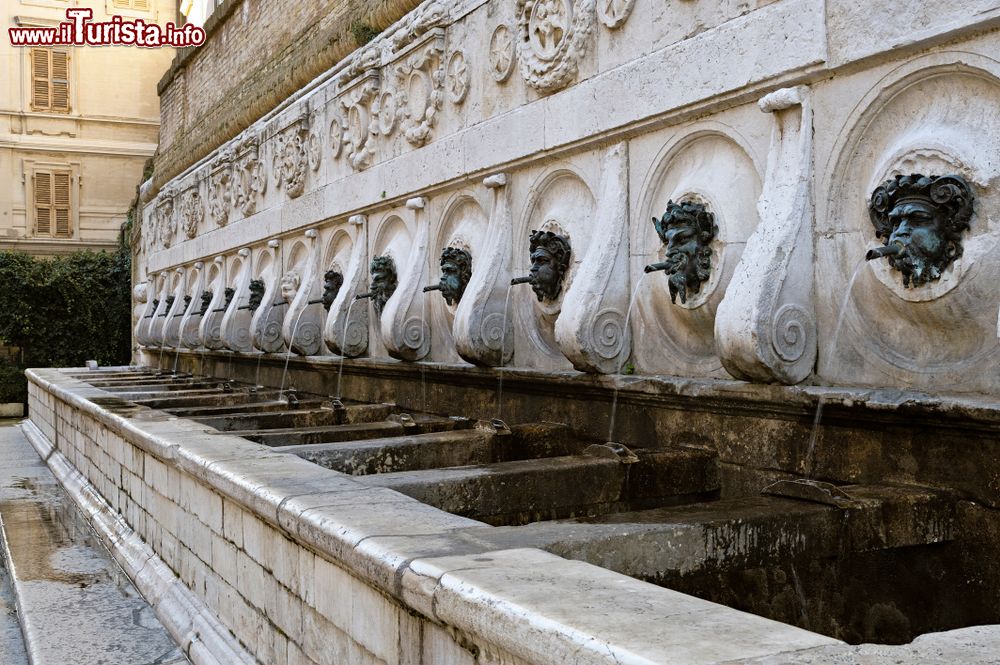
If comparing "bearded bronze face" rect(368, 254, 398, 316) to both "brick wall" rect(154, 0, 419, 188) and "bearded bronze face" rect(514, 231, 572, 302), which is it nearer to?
"brick wall" rect(154, 0, 419, 188)

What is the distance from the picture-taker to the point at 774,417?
3875 millimetres

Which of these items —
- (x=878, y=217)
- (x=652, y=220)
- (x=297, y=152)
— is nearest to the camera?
(x=878, y=217)

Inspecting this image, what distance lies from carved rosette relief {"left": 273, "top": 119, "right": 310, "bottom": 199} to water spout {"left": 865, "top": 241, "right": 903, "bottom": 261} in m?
6.68

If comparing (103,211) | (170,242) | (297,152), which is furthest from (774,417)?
(103,211)

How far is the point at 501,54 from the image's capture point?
19.9 feet

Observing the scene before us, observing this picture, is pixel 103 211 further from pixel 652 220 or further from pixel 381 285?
pixel 652 220

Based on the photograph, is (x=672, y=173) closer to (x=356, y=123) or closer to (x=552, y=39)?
(x=552, y=39)

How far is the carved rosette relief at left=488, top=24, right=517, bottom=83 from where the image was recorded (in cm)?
596

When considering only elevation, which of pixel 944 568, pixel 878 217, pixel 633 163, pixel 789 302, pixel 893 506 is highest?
pixel 633 163

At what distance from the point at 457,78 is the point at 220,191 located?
6.39 meters

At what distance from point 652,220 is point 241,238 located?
751 centimetres

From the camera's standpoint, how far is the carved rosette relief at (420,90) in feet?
22.6

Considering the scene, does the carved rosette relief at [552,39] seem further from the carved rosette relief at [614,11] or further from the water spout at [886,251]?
the water spout at [886,251]

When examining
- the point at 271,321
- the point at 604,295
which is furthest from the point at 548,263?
the point at 271,321
